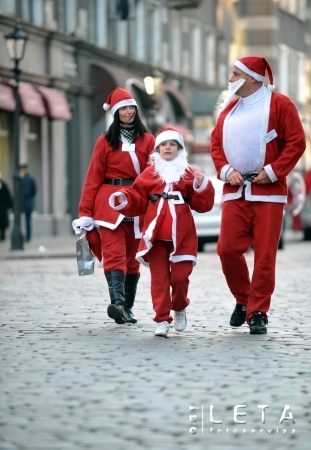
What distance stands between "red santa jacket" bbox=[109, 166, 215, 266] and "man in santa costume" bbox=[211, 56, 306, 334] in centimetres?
20

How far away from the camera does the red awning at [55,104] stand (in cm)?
3303

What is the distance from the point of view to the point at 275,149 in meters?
9.95

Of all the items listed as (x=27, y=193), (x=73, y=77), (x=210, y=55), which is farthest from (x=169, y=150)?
(x=210, y=55)

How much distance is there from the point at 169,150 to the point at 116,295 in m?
1.18

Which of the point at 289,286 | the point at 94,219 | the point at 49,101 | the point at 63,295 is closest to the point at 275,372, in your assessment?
the point at 94,219

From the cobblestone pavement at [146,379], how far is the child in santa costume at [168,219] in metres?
0.27

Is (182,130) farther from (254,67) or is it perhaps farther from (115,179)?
(254,67)

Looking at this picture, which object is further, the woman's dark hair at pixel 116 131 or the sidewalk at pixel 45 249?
the sidewalk at pixel 45 249

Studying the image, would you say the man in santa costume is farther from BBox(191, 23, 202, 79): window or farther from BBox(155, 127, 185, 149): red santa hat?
BBox(191, 23, 202, 79): window

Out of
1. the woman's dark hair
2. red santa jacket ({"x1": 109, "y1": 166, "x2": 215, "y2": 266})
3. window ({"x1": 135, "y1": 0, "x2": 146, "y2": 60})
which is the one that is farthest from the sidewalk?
red santa jacket ({"x1": 109, "y1": 166, "x2": 215, "y2": 266})

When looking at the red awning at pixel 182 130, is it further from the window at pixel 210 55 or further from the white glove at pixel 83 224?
the white glove at pixel 83 224

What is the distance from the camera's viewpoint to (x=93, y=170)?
1066 cm

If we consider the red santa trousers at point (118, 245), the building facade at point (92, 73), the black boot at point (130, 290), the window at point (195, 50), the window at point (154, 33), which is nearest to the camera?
the red santa trousers at point (118, 245)

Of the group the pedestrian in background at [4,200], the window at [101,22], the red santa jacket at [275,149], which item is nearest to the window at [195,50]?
the window at [101,22]
